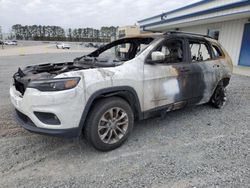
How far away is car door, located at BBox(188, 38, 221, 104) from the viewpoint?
13.5ft

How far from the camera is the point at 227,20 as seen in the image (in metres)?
11.0

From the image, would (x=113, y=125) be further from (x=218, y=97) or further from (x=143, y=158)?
(x=218, y=97)

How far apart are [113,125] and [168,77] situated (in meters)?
1.29

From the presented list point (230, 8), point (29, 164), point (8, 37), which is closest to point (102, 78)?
point (29, 164)

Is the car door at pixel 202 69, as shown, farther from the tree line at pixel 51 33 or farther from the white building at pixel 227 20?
the tree line at pixel 51 33

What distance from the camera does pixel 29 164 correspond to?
2.81m

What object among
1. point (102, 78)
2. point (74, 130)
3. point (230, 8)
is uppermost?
point (230, 8)

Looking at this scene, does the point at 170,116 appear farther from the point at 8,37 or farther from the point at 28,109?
the point at 8,37

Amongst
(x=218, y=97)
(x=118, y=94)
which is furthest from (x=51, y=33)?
(x=118, y=94)

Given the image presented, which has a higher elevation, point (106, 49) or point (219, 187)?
point (106, 49)

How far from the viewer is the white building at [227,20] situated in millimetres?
9094

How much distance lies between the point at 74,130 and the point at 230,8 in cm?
934

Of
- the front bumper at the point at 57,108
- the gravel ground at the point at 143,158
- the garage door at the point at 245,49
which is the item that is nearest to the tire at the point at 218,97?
the gravel ground at the point at 143,158

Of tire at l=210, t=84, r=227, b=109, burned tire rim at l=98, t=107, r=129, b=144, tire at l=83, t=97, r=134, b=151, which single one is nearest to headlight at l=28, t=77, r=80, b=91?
tire at l=83, t=97, r=134, b=151
